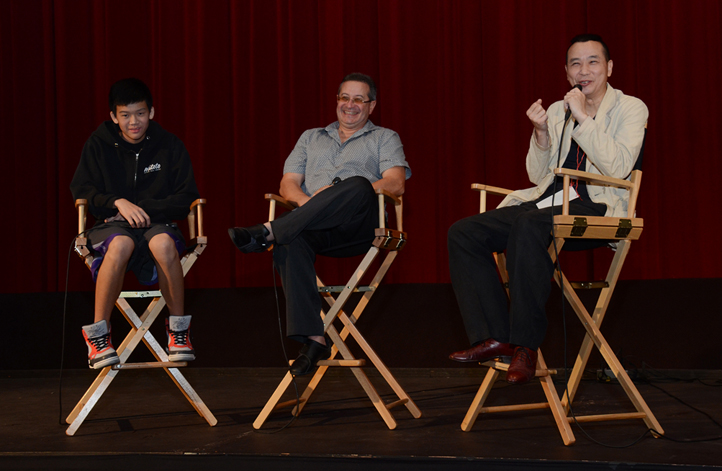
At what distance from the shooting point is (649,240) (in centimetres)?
358

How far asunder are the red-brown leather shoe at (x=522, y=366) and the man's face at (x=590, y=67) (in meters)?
0.97

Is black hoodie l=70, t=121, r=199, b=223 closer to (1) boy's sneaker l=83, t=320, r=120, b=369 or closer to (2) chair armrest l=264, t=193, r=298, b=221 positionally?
(2) chair armrest l=264, t=193, r=298, b=221

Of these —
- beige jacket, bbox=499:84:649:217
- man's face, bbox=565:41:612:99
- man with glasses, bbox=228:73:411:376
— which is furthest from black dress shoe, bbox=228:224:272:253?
man's face, bbox=565:41:612:99

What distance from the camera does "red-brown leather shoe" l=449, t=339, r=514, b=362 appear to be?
192 cm

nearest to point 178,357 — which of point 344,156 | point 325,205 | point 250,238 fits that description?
point 250,238

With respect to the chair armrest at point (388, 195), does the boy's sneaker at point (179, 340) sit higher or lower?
lower

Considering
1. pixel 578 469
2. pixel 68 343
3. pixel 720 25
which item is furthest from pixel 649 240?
pixel 68 343

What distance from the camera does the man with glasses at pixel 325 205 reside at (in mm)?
2045

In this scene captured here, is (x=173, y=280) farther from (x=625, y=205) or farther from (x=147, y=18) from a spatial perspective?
(x=147, y=18)

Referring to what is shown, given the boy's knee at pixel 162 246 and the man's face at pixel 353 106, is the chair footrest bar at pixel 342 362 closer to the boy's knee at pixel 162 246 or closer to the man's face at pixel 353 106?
the boy's knee at pixel 162 246

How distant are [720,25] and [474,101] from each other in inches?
53.3

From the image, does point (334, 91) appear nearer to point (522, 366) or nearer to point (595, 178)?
point (595, 178)

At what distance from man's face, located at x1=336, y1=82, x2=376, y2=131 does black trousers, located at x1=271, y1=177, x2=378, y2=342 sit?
0.57 meters

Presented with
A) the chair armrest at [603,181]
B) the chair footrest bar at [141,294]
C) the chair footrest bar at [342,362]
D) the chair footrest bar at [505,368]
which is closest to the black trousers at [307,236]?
the chair footrest bar at [342,362]
